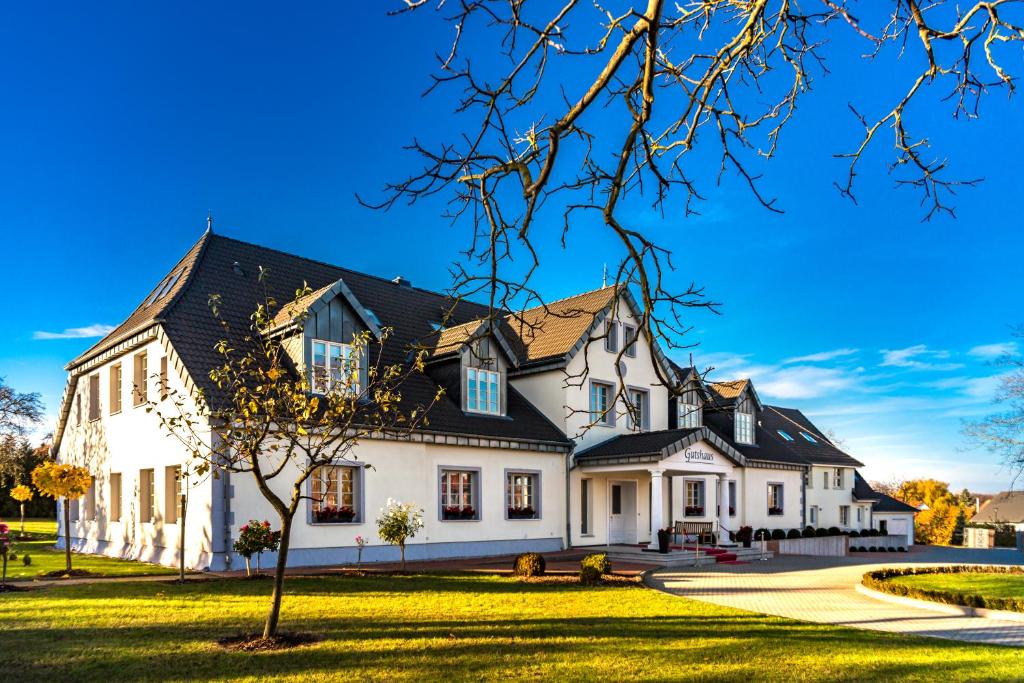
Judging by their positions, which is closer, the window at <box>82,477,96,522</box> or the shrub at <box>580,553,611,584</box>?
the shrub at <box>580,553,611,584</box>

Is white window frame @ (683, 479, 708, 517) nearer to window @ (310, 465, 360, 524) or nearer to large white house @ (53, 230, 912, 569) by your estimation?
large white house @ (53, 230, 912, 569)

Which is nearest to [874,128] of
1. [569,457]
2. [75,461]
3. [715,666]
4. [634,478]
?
[715,666]

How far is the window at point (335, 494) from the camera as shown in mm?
18875

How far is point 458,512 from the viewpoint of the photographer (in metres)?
21.8

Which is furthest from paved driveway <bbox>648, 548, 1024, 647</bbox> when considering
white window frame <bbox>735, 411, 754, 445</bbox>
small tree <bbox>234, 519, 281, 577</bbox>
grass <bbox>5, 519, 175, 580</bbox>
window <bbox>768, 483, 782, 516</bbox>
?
grass <bbox>5, 519, 175, 580</bbox>

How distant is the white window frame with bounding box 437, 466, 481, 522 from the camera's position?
21520 millimetres

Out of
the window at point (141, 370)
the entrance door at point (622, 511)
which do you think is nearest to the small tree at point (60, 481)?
the window at point (141, 370)

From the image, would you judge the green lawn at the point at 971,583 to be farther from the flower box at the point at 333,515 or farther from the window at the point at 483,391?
the flower box at the point at 333,515

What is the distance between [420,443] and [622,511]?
9848 mm

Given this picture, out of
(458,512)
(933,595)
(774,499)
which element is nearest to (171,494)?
(458,512)

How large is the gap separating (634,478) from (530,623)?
16.7m

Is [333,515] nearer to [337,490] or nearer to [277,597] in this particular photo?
[337,490]

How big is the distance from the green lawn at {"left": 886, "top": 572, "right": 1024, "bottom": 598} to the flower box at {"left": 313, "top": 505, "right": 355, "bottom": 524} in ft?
40.9

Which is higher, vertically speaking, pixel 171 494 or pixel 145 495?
pixel 171 494
